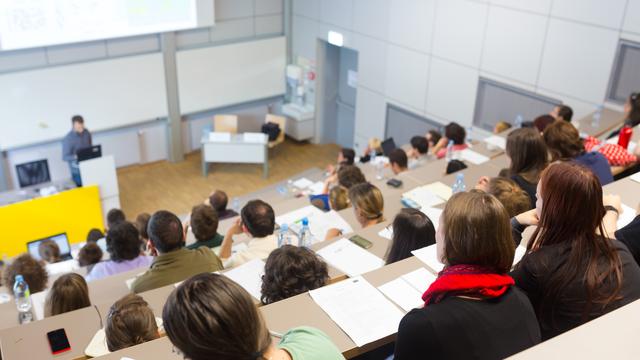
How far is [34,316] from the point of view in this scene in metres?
3.77

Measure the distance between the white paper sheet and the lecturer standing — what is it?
6.92 meters

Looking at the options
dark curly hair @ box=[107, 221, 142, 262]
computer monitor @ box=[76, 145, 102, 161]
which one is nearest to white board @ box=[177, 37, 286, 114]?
computer monitor @ box=[76, 145, 102, 161]

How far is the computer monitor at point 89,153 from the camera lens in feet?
27.3

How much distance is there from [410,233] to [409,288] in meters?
0.56

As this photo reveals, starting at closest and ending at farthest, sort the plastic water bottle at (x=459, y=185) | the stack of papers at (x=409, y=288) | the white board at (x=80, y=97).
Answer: the stack of papers at (x=409, y=288), the plastic water bottle at (x=459, y=185), the white board at (x=80, y=97)

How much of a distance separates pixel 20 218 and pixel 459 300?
23.8 ft

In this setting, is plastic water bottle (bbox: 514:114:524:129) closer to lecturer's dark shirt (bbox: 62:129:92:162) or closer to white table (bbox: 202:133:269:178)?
white table (bbox: 202:133:269:178)

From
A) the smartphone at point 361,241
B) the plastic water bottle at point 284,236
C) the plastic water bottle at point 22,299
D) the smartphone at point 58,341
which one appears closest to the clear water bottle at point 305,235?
the plastic water bottle at point 284,236

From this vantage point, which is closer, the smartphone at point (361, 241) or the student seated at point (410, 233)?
the student seated at point (410, 233)

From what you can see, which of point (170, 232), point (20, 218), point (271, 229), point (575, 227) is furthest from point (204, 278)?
point (20, 218)

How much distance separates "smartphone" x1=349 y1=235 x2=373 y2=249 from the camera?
357cm

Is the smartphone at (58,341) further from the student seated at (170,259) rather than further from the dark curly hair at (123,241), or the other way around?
the dark curly hair at (123,241)

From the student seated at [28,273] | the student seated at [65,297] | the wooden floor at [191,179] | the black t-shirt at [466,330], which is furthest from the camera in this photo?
the wooden floor at [191,179]

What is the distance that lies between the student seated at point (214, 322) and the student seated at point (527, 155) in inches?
114
